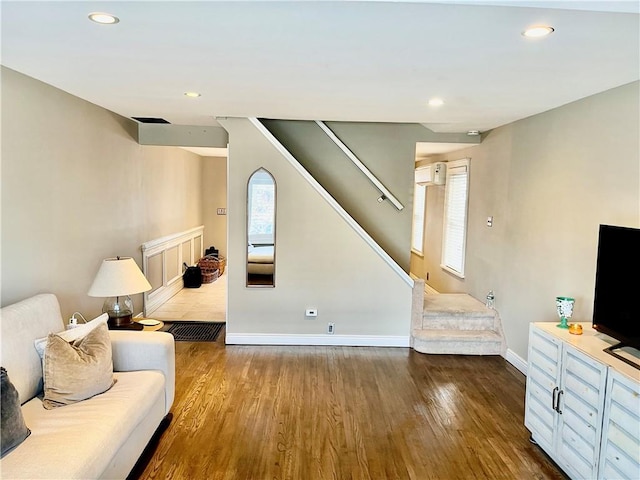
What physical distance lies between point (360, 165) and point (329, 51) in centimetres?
289

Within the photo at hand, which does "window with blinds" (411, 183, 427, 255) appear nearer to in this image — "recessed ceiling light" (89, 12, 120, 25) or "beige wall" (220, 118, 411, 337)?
"beige wall" (220, 118, 411, 337)

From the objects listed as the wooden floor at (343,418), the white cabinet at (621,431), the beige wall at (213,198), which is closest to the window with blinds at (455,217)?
the wooden floor at (343,418)

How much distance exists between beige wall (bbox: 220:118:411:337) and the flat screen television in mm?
2275

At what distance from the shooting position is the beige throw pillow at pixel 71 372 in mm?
2320

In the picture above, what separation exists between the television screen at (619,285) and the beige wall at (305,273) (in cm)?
227

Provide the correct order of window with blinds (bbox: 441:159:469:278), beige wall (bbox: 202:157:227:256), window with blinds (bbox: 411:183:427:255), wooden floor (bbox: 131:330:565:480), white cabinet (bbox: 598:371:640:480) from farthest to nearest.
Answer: beige wall (bbox: 202:157:227:256) → window with blinds (bbox: 411:183:427:255) → window with blinds (bbox: 441:159:469:278) → wooden floor (bbox: 131:330:565:480) → white cabinet (bbox: 598:371:640:480)

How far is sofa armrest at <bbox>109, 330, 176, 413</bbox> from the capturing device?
2858 millimetres

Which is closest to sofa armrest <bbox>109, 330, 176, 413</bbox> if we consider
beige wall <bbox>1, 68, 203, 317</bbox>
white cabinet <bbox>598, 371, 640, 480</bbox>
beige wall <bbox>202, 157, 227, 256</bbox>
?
beige wall <bbox>1, 68, 203, 317</bbox>

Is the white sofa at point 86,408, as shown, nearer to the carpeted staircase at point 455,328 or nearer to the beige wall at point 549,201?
the carpeted staircase at point 455,328

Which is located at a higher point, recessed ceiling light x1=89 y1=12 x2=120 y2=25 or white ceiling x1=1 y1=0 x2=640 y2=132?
white ceiling x1=1 y1=0 x2=640 y2=132

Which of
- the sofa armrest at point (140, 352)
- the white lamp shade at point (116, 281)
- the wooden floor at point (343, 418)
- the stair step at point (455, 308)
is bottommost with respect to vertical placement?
the wooden floor at point (343, 418)

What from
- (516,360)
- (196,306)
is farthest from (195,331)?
(516,360)

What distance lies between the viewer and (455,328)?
4.79 metres

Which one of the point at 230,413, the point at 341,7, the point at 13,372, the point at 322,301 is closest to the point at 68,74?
the point at 13,372
